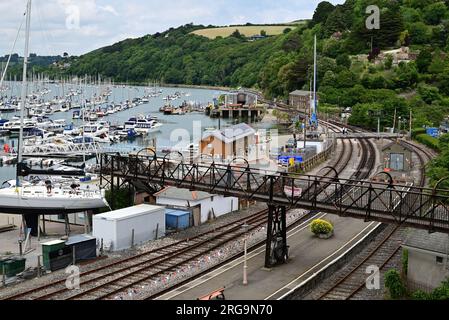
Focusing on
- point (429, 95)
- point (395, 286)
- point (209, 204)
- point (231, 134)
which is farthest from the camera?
point (429, 95)

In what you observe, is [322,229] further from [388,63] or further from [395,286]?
[388,63]

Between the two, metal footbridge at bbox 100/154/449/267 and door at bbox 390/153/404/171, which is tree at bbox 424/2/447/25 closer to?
door at bbox 390/153/404/171

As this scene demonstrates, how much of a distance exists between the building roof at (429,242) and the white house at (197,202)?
13.1 m

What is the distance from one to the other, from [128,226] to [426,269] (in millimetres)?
13731

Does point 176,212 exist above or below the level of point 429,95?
below

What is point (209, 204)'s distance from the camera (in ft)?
106

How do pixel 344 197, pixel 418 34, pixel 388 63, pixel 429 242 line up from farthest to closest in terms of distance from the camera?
pixel 418 34 < pixel 388 63 < pixel 344 197 < pixel 429 242

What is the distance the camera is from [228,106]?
13175 cm

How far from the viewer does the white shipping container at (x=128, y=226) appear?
26.4 metres

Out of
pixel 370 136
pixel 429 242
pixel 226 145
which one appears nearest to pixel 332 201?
pixel 429 242

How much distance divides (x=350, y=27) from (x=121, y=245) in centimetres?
12206

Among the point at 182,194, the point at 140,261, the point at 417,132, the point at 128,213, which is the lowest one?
the point at 140,261

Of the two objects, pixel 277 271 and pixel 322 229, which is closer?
pixel 277 271
